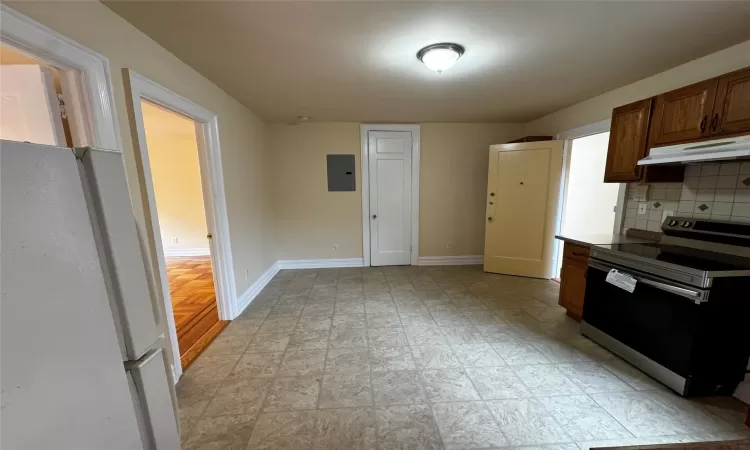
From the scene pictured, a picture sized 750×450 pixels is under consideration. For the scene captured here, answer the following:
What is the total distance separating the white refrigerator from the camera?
481mm

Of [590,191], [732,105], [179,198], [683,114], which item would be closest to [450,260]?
[590,191]

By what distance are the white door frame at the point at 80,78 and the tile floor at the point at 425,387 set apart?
66.0 inches

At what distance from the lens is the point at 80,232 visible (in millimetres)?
603

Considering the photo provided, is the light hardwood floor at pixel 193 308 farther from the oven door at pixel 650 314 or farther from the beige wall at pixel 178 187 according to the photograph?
the oven door at pixel 650 314

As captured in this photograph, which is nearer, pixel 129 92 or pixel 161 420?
pixel 161 420

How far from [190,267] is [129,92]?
3.89 meters

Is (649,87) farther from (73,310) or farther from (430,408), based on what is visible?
(73,310)

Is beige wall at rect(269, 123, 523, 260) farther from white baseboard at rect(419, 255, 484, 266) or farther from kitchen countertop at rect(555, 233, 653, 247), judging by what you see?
kitchen countertop at rect(555, 233, 653, 247)

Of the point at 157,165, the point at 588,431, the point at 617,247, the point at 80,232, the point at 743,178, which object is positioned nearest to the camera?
the point at 80,232

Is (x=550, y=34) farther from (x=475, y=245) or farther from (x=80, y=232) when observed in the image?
(x=475, y=245)

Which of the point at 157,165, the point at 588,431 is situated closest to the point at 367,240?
the point at 588,431

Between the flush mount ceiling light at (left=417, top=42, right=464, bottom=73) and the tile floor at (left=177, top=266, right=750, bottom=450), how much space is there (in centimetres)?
225

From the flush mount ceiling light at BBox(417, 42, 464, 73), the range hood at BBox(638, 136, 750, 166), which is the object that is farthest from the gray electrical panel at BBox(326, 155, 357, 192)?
the range hood at BBox(638, 136, 750, 166)

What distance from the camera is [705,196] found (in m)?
2.12
